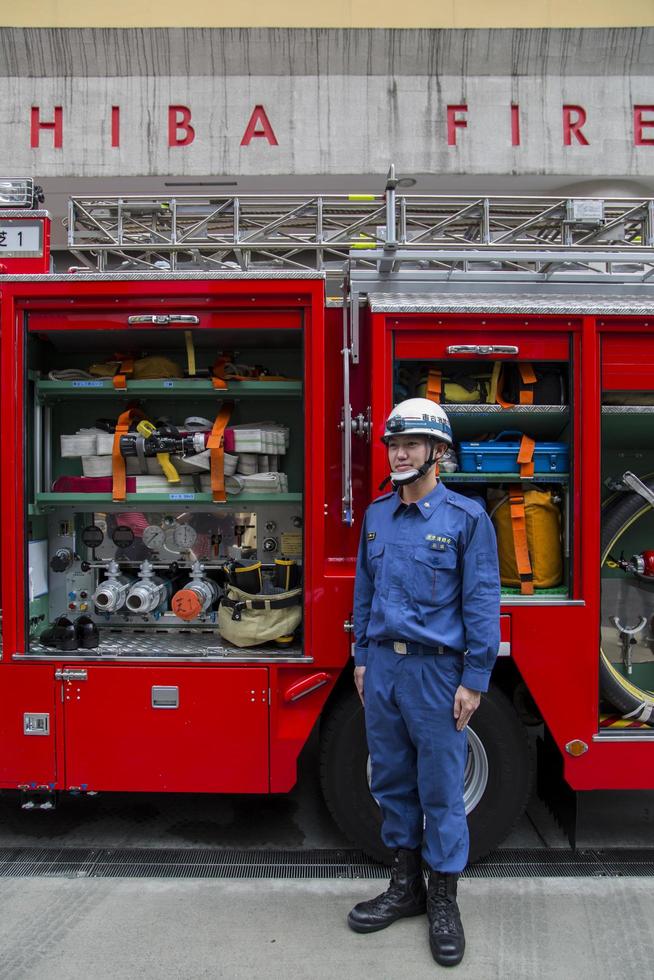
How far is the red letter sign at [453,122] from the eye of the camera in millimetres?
8797

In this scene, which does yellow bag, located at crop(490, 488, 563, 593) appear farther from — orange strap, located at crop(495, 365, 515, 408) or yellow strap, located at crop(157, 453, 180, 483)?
yellow strap, located at crop(157, 453, 180, 483)

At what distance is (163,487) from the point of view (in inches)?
153

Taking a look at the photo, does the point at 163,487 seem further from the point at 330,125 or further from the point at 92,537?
the point at 330,125

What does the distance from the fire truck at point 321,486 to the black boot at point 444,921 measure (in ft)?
1.77

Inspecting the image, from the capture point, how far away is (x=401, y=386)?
3521 millimetres

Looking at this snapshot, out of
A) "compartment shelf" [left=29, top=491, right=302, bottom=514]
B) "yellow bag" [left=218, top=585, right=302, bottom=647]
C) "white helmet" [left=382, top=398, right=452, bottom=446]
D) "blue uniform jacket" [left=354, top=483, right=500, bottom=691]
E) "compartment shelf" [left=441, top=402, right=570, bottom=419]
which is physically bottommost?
"yellow bag" [left=218, top=585, right=302, bottom=647]

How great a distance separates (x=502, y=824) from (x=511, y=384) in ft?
7.18

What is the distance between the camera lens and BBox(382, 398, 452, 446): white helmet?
2.81 m

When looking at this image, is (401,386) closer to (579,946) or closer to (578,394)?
(578,394)

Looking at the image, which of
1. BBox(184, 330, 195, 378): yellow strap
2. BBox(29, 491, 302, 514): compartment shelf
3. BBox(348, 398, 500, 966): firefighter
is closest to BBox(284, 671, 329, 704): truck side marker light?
BBox(348, 398, 500, 966): firefighter

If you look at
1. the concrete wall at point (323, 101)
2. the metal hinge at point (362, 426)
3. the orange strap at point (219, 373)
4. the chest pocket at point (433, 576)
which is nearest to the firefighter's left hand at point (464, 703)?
the chest pocket at point (433, 576)

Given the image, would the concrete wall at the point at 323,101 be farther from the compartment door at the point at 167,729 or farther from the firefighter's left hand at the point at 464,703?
the firefighter's left hand at the point at 464,703

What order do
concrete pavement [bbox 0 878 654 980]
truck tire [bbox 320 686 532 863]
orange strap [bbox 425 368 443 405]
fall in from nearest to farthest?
concrete pavement [bbox 0 878 654 980], truck tire [bbox 320 686 532 863], orange strap [bbox 425 368 443 405]
